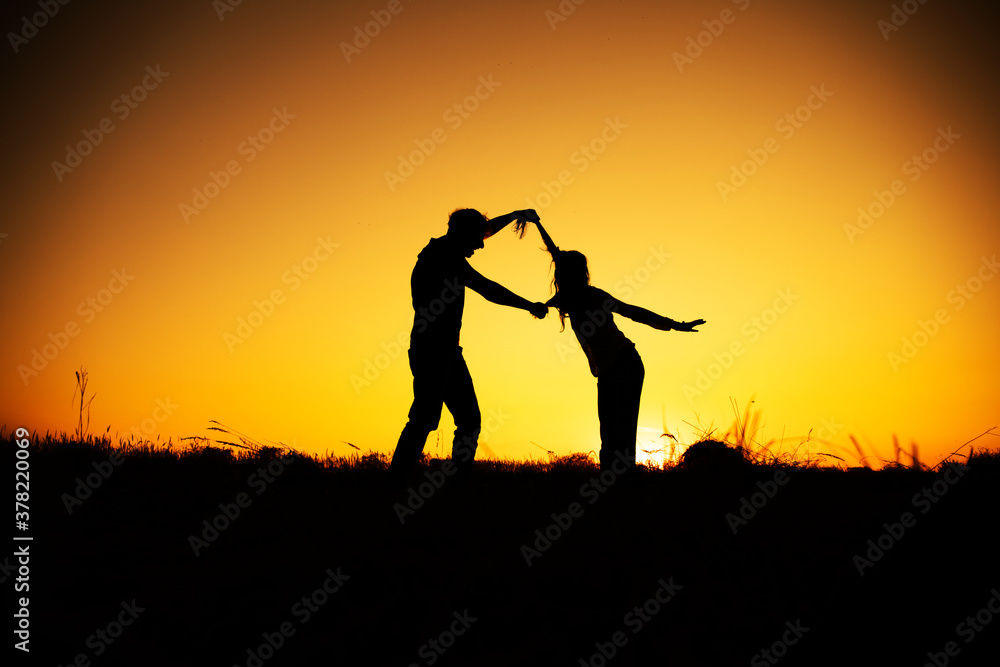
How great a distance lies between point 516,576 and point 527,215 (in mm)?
3639

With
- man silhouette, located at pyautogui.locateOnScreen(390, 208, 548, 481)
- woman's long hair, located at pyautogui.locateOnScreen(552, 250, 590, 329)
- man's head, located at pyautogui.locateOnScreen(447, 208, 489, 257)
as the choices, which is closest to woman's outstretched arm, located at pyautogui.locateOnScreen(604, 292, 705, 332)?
woman's long hair, located at pyautogui.locateOnScreen(552, 250, 590, 329)

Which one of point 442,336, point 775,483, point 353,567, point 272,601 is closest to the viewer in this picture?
point 272,601

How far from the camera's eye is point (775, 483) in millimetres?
4055

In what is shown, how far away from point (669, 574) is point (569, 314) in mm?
2707

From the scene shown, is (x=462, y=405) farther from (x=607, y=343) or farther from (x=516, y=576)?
(x=516, y=576)

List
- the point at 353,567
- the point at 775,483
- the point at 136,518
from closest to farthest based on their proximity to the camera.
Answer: the point at 353,567, the point at 136,518, the point at 775,483

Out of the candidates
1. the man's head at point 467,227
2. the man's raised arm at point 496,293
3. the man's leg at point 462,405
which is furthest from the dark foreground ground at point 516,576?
the man's head at point 467,227

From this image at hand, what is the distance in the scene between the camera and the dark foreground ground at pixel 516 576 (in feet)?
7.76

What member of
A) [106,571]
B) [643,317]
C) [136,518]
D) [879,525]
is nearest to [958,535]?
[879,525]

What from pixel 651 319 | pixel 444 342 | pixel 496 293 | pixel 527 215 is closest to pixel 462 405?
pixel 444 342

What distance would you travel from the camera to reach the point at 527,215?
5.67m

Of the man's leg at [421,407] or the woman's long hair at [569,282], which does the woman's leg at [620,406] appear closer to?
the woman's long hair at [569,282]

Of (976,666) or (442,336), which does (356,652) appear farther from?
(442,336)

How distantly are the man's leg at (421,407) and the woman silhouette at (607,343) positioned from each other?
45.1 inches
